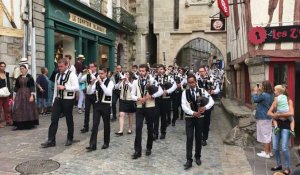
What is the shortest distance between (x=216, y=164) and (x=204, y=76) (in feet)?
9.03

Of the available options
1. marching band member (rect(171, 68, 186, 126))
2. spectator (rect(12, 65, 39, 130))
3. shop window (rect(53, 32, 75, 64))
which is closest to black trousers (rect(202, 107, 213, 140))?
marching band member (rect(171, 68, 186, 126))

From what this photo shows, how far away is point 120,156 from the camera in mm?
6875

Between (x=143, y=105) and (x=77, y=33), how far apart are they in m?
9.37

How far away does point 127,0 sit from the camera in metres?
23.4

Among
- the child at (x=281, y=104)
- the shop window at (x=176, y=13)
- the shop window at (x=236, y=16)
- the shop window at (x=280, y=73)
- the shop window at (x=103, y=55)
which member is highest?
the shop window at (x=176, y=13)

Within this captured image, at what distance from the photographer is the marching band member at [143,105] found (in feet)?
22.4

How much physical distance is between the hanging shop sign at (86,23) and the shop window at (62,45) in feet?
2.43

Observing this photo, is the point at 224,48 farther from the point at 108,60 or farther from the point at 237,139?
the point at 237,139

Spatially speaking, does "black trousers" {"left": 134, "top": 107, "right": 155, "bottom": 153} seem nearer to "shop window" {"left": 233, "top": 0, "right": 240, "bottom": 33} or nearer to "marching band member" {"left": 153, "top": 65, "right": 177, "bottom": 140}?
"marching band member" {"left": 153, "top": 65, "right": 177, "bottom": 140}

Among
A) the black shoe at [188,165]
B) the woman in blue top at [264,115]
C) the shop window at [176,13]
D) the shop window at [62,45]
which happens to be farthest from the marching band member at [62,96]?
the shop window at [176,13]

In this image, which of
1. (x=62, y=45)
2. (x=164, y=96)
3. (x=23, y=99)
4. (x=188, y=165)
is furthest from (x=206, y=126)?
(x=62, y=45)

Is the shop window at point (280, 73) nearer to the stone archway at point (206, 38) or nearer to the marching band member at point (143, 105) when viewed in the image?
the marching band member at point (143, 105)

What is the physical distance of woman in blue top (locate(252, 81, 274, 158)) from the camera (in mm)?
7489

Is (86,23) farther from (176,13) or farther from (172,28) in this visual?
(176,13)
